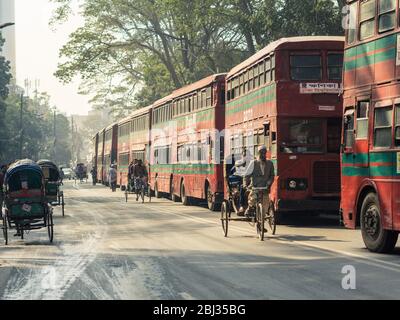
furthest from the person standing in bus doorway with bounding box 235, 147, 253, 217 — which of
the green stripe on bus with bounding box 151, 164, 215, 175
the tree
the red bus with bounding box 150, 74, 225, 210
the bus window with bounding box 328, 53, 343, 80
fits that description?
the tree

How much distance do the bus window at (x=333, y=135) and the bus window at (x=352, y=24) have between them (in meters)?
5.31

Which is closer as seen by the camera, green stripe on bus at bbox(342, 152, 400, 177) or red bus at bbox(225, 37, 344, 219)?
green stripe on bus at bbox(342, 152, 400, 177)

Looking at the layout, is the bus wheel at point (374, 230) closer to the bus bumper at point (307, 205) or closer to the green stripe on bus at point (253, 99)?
the bus bumper at point (307, 205)

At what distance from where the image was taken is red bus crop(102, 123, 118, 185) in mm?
60838

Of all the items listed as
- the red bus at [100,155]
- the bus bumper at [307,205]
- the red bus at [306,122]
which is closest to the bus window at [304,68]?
the red bus at [306,122]

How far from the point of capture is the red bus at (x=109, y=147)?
60.8m

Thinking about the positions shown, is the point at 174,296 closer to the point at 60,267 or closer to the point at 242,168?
the point at 60,267

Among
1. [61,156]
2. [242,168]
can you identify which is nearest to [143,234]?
[242,168]

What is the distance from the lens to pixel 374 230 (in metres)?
14.7

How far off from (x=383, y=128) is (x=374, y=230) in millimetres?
1788

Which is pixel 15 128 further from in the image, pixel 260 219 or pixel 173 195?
pixel 260 219

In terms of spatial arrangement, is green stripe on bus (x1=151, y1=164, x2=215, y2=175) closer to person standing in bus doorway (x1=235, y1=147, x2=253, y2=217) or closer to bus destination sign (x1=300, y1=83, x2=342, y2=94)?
bus destination sign (x1=300, y1=83, x2=342, y2=94)

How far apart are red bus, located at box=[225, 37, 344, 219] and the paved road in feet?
2.97
